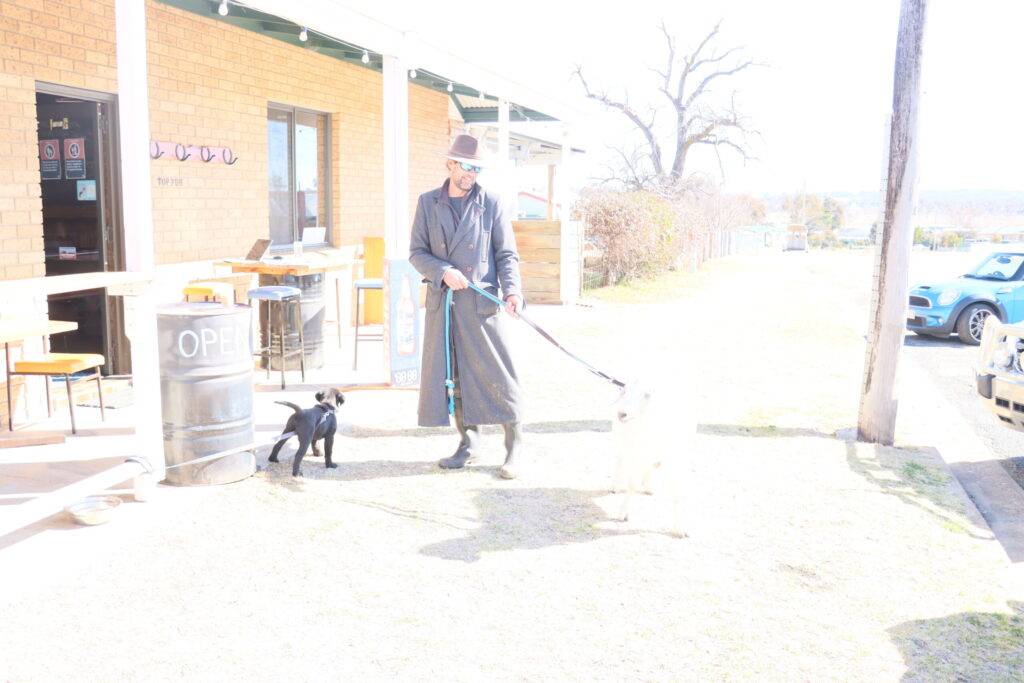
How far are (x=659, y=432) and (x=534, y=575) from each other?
1.01 meters

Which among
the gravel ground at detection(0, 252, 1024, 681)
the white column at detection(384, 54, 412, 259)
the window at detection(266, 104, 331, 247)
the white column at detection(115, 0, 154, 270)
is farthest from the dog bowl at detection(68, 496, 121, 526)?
the window at detection(266, 104, 331, 247)

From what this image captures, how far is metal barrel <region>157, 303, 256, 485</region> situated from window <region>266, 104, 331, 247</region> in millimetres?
5245

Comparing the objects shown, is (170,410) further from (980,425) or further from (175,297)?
(980,425)

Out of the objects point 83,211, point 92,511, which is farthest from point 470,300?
point 83,211

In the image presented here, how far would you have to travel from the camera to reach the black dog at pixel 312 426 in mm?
5348

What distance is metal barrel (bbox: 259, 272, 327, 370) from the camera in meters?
8.16

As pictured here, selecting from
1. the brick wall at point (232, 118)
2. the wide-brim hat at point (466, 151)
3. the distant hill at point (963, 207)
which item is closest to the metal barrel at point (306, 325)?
the brick wall at point (232, 118)

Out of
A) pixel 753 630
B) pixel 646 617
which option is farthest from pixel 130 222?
pixel 753 630

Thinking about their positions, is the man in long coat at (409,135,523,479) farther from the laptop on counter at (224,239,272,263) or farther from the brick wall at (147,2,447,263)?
the brick wall at (147,2,447,263)

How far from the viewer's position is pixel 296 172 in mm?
10688

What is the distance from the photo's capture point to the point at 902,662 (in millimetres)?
3377

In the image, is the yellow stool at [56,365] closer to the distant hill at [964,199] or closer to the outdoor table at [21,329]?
the outdoor table at [21,329]

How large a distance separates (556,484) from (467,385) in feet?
2.64

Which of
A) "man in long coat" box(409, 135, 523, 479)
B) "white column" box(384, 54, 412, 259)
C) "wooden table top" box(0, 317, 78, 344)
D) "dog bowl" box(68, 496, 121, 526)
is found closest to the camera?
"dog bowl" box(68, 496, 121, 526)
